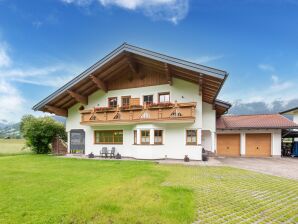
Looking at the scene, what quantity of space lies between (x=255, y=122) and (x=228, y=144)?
3180 mm

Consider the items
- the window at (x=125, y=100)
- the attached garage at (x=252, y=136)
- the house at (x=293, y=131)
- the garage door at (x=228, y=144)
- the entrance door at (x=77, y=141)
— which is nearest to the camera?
the window at (x=125, y=100)

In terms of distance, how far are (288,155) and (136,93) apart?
15.5 metres

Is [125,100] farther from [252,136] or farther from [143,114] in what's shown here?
[252,136]

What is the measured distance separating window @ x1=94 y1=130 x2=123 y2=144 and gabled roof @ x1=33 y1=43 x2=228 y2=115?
361 cm

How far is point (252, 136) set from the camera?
59.2 feet

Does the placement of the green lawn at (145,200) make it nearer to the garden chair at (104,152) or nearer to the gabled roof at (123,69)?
the gabled roof at (123,69)

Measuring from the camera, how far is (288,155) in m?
18.8

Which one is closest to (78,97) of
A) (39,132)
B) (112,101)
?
(112,101)

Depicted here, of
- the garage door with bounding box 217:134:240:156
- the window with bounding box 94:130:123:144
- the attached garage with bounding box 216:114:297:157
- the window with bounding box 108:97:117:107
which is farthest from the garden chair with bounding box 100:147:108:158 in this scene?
the garage door with bounding box 217:134:240:156

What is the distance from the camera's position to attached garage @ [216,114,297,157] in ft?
56.8

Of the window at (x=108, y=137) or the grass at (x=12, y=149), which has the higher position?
the window at (x=108, y=137)

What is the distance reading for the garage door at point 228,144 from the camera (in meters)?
18.4

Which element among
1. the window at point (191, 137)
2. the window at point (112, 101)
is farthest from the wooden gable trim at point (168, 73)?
the window at point (112, 101)

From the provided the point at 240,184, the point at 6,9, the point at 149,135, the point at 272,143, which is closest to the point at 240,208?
the point at 240,184
